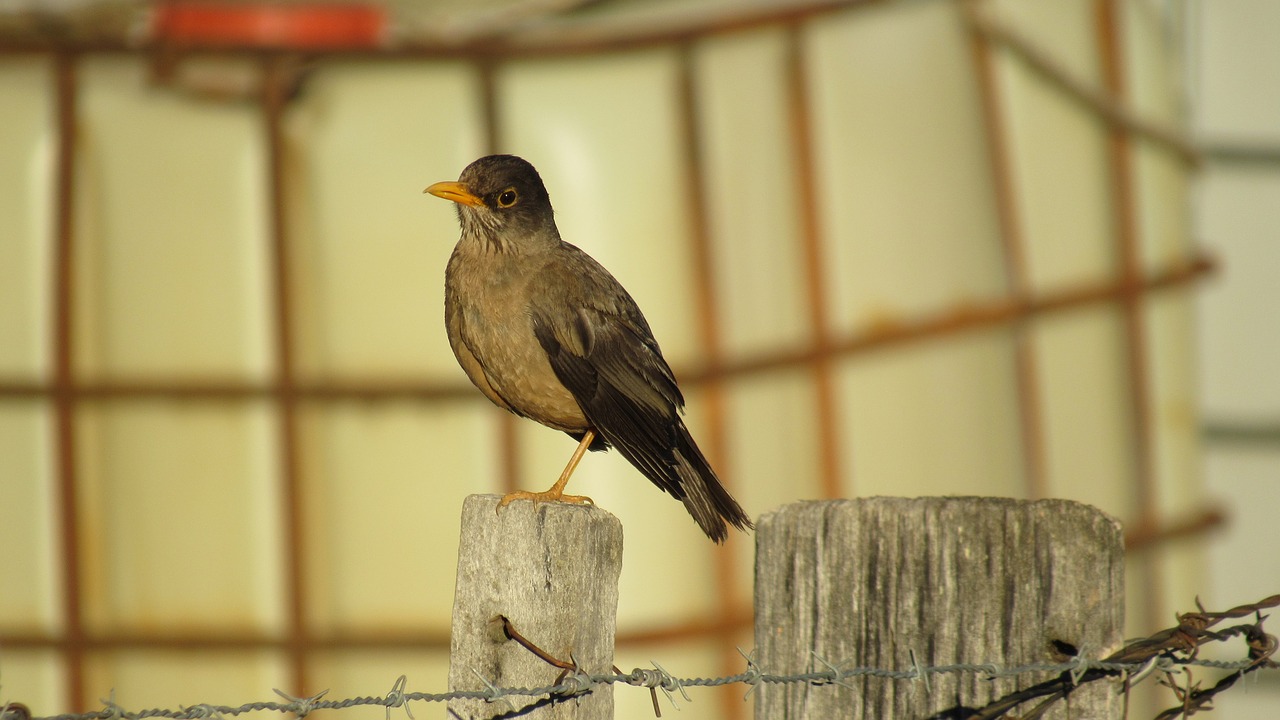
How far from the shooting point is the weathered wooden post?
8.21 feet

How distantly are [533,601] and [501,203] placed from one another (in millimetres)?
2291

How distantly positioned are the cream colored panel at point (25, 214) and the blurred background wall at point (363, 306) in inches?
0.6

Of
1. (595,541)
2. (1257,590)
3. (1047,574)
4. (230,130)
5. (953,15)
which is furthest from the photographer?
(1257,590)

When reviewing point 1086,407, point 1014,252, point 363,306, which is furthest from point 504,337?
point 1086,407

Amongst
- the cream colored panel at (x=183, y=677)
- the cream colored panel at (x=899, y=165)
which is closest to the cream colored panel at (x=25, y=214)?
the cream colored panel at (x=183, y=677)

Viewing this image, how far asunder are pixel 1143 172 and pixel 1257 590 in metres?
2.76

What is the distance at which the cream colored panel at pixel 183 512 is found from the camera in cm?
629

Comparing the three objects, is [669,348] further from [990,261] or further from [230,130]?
[230,130]

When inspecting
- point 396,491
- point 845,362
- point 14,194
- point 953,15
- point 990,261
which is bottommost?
point 396,491

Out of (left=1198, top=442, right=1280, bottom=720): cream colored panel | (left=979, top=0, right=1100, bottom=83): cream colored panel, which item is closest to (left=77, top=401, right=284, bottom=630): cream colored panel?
(left=979, top=0, right=1100, bottom=83): cream colored panel

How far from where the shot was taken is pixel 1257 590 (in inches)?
325

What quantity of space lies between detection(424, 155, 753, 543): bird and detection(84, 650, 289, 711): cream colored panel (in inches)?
105

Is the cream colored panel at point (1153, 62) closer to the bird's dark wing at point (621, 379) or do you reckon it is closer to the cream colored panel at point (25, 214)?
the bird's dark wing at point (621, 379)

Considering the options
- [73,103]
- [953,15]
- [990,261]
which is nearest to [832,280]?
[990,261]
